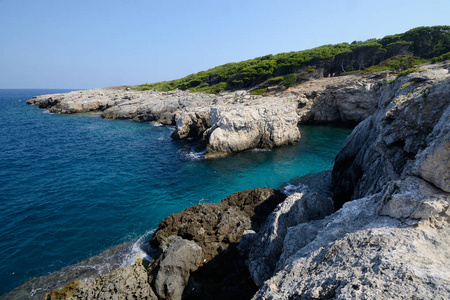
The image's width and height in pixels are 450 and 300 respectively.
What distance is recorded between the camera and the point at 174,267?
1222 centimetres

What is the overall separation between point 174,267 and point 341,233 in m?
8.54

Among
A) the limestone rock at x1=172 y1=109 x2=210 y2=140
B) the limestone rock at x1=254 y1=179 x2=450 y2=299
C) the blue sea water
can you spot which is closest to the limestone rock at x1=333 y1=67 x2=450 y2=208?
the limestone rock at x1=254 y1=179 x2=450 y2=299

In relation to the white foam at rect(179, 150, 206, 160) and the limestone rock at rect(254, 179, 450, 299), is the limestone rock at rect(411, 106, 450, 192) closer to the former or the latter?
the limestone rock at rect(254, 179, 450, 299)

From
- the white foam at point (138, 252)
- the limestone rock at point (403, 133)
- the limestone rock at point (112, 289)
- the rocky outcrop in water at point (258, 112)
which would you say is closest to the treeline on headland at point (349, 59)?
the rocky outcrop in water at point (258, 112)

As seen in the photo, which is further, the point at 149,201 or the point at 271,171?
the point at 271,171

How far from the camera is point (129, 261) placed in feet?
47.7

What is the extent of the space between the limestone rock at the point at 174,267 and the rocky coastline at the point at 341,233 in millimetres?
49

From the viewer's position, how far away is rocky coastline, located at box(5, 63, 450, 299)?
227 inches

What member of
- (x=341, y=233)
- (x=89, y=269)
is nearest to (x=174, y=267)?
(x=89, y=269)

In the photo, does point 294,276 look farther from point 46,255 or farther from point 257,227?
point 46,255

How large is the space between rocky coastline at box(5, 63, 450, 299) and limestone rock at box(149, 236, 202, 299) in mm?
49

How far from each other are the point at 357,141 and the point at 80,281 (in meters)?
21.3

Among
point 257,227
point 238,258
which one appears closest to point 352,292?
point 238,258

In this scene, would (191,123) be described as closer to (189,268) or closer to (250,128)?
(250,128)
